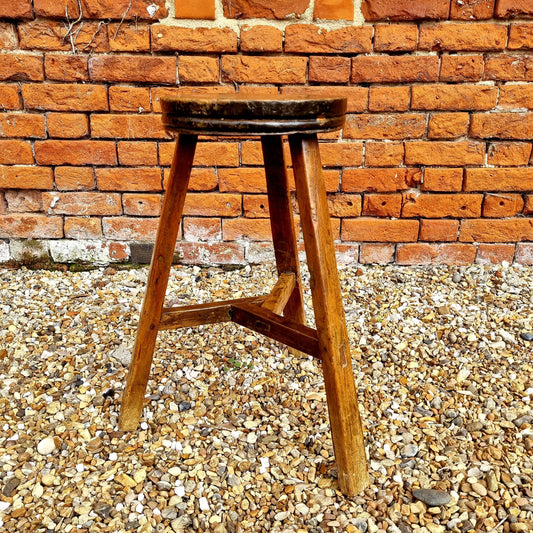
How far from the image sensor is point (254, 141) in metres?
2.28

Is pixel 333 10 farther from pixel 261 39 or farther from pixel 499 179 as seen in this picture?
pixel 499 179

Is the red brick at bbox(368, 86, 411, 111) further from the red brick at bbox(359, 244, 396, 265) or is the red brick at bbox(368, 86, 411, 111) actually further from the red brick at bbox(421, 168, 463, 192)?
the red brick at bbox(359, 244, 396, 265)

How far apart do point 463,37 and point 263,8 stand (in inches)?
32.3

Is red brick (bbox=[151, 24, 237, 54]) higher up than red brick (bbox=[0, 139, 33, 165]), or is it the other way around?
red brick (bbox=[151, 24, 237, 54])

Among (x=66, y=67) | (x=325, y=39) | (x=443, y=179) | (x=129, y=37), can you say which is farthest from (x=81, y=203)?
(x=443, y=179)

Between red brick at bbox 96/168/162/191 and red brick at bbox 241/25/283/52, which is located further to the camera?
red brick at bbox 96/168/162/191

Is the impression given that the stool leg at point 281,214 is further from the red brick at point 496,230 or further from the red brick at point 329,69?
the red brick at point 496,230

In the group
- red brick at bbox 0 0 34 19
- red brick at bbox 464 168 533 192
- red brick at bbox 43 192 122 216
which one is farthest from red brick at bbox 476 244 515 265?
red brick at bbox 0 0 34 19

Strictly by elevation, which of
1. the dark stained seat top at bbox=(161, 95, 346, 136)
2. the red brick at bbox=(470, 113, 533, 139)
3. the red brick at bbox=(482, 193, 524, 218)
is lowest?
the red brick at bbox=(482, 193, 524, 218)

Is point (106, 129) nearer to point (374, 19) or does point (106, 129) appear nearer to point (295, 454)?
point (374, 19)

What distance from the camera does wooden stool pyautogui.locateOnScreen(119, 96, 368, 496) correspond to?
1118mm

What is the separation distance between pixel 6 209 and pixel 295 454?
180cm

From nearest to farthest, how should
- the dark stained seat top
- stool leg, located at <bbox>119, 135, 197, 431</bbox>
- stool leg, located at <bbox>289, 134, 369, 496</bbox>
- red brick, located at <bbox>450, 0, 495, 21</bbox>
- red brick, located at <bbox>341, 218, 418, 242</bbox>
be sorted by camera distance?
the dark stained seat top, stool leg, located at <bbox>289, 134, 369, 496</bbox>, stool leg, located at <bbox>119, 135, 197, 431</bbox>, red brick, located at <bbox>450, 0, 495, 21</bbox>, red brick, located at <bbox>341, 218, 418, 242</bbox>

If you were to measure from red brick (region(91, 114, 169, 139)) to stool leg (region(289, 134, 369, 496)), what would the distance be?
1.21 meters
